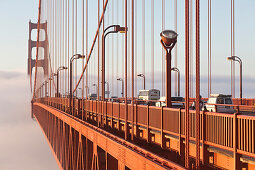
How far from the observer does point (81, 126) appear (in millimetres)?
19844

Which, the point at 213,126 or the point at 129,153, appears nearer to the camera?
the point at 213,126

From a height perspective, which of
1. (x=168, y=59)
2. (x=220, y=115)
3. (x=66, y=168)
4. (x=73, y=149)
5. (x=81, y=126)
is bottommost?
(x=66, y=168)

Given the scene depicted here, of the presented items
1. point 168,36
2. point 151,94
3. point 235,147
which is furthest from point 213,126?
point 151,94

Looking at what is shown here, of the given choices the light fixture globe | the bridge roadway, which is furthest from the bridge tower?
the light fixture globe

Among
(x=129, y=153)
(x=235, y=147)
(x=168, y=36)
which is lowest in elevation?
(x=129, y=153)

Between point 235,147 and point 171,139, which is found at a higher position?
point 235,147

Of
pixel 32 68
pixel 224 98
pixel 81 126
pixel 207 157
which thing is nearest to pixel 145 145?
pixel 207 157

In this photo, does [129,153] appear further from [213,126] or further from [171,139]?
[213,126]

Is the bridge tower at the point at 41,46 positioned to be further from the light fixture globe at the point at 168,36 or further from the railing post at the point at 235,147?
the railing post at the point at 235,147

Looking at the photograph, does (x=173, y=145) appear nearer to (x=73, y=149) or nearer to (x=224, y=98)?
(x=224, y=98)

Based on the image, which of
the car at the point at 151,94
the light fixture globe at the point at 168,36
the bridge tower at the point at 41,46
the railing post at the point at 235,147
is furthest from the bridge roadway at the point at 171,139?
the bridge tower at the point at 41,46

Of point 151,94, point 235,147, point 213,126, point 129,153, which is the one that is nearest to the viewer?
point 235,147

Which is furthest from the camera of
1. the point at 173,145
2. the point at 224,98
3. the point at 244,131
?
the point at 224,98

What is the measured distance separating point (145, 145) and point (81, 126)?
25.4 feet
